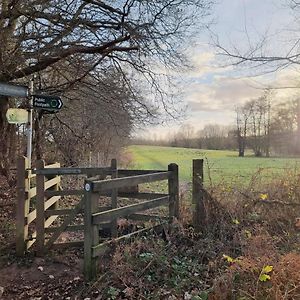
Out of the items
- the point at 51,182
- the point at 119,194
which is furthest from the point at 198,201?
the point at 51,182

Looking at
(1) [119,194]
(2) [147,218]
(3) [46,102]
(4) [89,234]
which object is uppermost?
(3) [46,102]

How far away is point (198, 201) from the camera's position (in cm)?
565

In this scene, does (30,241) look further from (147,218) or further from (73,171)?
(147,218)

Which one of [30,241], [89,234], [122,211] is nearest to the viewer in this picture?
[89,234]

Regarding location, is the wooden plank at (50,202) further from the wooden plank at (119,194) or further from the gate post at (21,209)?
the gate post at (21,209)

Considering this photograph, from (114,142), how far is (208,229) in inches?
530

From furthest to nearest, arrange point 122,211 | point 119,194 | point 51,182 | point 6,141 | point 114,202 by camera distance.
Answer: point 6,141 → point 119,194 → point 51,182 → point 114,202 → point 122,211

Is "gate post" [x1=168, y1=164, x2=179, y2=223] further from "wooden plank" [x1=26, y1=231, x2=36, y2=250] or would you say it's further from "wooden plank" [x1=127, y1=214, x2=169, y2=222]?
"wooden plank" [x1=26, y1=231, x2=36, y2=250]

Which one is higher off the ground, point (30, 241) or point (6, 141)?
point (6, 141)

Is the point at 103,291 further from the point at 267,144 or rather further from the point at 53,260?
the point at 267,144

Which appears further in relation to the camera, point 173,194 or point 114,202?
point 114,202

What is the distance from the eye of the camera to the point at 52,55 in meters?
8.00

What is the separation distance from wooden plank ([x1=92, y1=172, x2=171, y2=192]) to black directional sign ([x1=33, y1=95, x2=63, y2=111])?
2468 millimetres

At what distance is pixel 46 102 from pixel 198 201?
3369 mm
